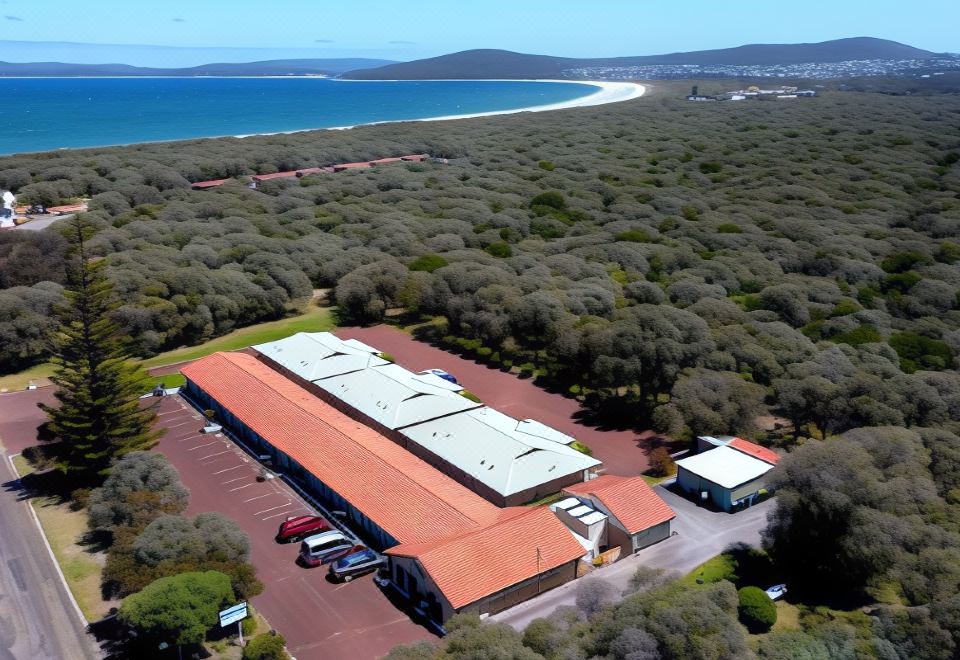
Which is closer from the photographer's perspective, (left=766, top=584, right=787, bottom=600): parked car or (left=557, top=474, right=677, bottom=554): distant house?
(left=766, top=584, right=787, bottom=600): parked car

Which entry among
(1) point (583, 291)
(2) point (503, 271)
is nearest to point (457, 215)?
(2) point (503, 271)

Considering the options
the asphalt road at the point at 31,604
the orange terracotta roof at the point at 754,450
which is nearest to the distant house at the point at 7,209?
the asphalt road at the point at 31,604

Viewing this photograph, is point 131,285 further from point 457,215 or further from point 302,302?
point 457,215

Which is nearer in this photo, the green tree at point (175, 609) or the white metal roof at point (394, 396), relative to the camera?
the green tree at point (175, 609)

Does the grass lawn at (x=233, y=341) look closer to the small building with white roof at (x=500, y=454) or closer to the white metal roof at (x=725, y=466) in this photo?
the small building with white roof at (x=500, y=454)

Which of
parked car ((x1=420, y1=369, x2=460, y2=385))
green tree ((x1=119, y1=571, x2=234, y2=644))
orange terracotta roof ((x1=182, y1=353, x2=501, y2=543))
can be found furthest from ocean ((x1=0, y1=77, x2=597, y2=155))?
green tree ((x1=119, y1=571, x2=234, y2=644))

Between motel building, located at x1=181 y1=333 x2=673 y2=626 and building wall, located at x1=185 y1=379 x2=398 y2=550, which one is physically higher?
motel building, located at x1=181 y1=333 x2=673 y2=626

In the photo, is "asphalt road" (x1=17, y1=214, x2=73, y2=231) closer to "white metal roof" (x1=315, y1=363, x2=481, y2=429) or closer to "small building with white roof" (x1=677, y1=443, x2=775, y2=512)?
"white metal roof" (x1=315, y1=363, x2=481, y2=429)
